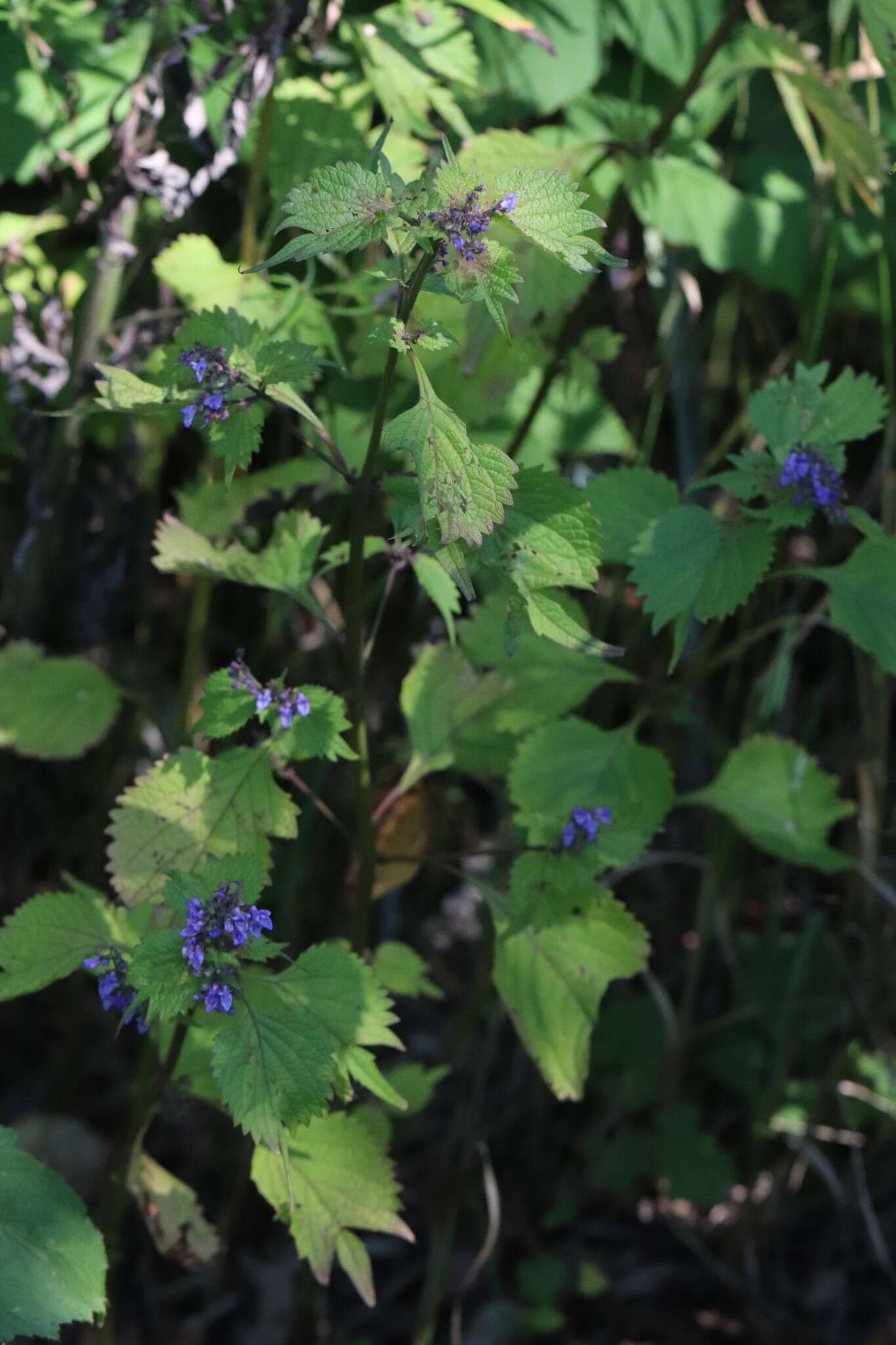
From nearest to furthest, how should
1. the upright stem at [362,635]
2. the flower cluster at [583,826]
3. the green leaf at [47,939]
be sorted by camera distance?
the upright stem at [362,635]
the green leaf at [47,939]
the flower cluster at [583,826]

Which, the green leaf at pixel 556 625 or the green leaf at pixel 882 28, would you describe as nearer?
the green leaf at pixel 556 625

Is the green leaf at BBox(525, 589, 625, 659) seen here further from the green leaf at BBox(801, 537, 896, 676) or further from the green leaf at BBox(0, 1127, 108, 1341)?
the green leaf at BBox(0, 1127, 108, 1341)

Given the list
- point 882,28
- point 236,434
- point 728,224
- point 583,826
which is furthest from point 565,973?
point 728,224

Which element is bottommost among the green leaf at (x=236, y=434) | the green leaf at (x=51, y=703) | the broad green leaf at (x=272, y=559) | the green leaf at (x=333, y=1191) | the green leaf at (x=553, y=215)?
the green leaf at (x=333, y=1191)

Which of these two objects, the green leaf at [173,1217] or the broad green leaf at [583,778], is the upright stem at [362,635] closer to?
the broad green leaf at [583,778]

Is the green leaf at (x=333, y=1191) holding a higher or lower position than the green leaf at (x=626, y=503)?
lower

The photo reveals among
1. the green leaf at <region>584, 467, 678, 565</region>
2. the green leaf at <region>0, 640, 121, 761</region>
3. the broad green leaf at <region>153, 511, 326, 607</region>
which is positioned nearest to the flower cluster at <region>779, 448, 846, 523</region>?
the green leaf at <region>584, 467, 678, 565</region>

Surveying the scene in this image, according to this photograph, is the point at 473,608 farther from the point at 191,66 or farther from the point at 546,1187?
the point at 546,1187

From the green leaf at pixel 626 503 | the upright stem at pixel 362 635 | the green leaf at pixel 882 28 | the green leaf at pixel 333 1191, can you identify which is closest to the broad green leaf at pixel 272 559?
the upright stem at pixel 362 635
